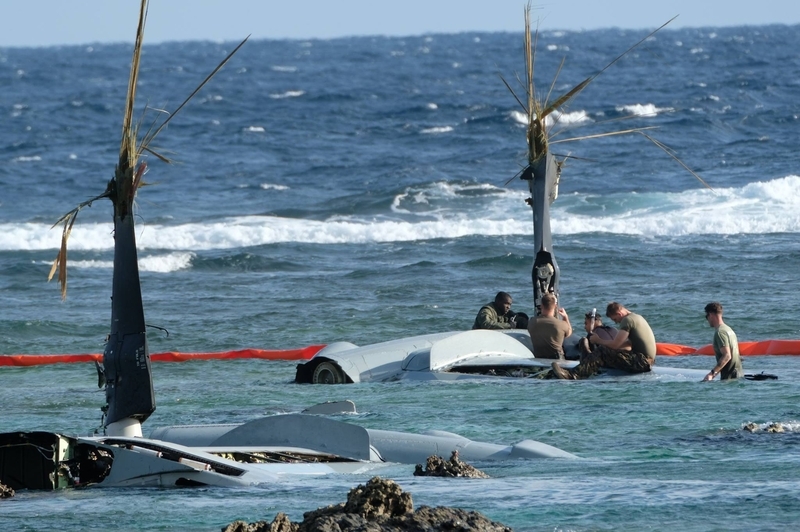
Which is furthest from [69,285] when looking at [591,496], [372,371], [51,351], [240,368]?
[591,496]

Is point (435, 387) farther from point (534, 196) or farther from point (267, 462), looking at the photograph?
point (267, 462)

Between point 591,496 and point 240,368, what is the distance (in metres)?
10.4

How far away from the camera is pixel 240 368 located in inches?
707

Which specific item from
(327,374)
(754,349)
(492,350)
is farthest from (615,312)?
(754,349)

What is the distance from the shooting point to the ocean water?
28.0 feet

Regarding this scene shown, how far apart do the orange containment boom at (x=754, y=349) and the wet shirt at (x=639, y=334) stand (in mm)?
4320

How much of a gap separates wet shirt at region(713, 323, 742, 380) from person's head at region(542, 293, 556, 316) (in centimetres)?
201

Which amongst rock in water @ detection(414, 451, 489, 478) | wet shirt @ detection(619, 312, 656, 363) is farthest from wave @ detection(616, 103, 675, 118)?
rock in water @ detection(414, 451, 489, 478)

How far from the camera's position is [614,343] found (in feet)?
46.0

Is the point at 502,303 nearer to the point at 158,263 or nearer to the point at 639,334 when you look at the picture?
the point at 639,334

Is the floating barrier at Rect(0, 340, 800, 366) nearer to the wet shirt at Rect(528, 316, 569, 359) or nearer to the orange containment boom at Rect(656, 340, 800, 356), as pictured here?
the orange containment boom at Rect(656, 340, 800, 356)

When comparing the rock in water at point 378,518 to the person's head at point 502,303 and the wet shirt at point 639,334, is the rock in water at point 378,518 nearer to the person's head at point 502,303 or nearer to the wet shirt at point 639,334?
the wet shirt at point 639,334

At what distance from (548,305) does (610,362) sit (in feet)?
3.88

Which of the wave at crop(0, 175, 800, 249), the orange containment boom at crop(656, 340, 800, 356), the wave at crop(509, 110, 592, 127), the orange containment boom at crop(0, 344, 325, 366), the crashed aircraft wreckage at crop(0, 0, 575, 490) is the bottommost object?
the orange containment boom at crop(0, 344, 325, 366)
